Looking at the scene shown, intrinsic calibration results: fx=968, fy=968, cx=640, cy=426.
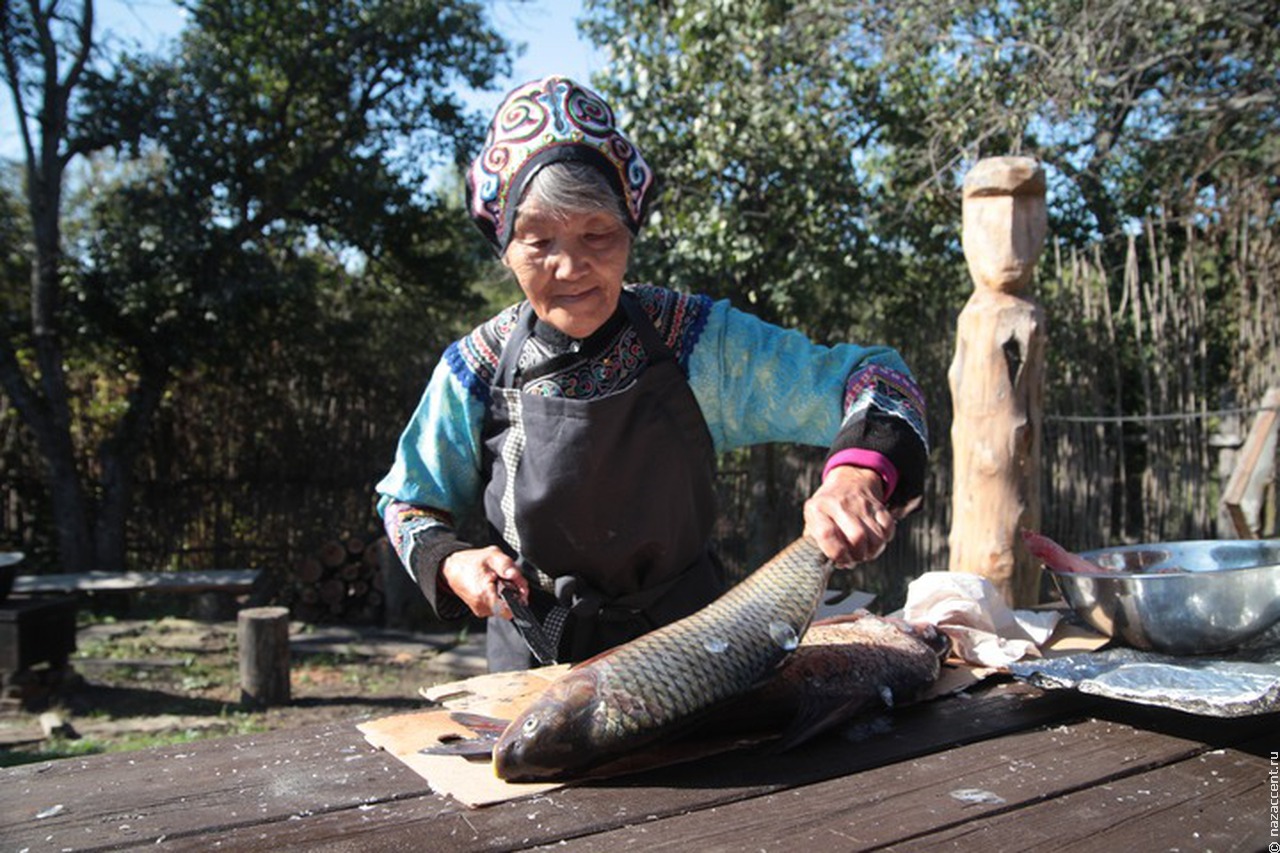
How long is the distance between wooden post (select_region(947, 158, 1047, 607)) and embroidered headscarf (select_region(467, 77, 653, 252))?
2469 mm

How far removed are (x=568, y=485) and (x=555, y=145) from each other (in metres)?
0.69

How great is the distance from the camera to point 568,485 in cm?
204

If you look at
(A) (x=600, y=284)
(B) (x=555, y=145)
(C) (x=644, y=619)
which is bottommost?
(C) (x=644, y=619)

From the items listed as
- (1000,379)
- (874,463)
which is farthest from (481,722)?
(1000,379)

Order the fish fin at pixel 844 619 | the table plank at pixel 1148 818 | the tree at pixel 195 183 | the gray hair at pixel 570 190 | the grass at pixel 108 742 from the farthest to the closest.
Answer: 1. the tree at pixel 195 183
2. the grass at pixel 108 742
3. the fish fin at pixel 844 619
4. the gray hair at pixel 570 190
5. the table plank at pixel 1148 818

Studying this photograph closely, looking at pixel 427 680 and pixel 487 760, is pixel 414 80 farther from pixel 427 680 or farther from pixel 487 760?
pixel 487 760

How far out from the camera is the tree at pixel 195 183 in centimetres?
946

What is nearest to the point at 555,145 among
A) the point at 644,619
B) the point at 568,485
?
the point at 568,485

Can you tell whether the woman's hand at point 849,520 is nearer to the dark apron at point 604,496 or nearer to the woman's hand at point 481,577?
the dark apron at point 604,496

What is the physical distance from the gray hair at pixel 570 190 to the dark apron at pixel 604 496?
33 centimetres

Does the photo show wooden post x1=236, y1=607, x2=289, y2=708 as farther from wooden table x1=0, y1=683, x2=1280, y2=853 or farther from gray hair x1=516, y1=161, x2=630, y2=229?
gray hair x1=516, y1=161, x2=630, y2=229

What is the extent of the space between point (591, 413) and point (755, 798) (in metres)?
0.87

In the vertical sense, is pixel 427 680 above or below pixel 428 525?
Answer: below

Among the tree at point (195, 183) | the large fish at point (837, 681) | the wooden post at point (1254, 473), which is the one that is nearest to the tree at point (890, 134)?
the wooden post at point (1254, 473)
